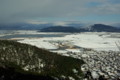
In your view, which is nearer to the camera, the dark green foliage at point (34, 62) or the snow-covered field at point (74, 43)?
the dark green foliage at point (34, 62)

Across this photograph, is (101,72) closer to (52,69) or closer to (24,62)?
(52,69)

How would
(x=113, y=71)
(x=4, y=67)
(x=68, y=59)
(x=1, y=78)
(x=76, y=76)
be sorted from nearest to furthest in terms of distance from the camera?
(x=1, y=78)
(x=4, y=67)
(x=76, y=76)
(x=113, y=71)
(x=68, y=59)

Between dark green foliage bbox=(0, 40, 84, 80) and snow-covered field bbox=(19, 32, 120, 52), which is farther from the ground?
dark green foliage bbox=(0, 40, 84, 80)

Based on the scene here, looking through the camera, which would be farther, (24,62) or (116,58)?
(116,58)

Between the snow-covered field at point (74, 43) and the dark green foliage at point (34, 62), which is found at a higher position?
the dark green foliage at point (34, 62)

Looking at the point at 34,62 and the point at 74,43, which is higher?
the point at 34,62

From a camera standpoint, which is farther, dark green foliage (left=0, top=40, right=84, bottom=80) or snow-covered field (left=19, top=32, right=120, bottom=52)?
snow-covered field (left=19, top=32, right=120, bottom=52)

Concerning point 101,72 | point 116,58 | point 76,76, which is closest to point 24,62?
point 76,76

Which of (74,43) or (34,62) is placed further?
(74,43)
